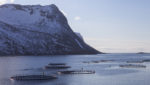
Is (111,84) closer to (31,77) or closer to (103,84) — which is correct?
(103,84)

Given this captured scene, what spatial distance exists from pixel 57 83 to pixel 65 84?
308 cm

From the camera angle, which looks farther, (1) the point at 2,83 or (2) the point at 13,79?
(2) the point at 13,79

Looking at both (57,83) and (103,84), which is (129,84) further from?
(57,83)

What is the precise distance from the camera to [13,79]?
103 meters

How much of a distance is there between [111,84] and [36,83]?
23.6 meters

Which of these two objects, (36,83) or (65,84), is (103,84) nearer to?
(65,84)

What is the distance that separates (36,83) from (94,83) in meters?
18.4

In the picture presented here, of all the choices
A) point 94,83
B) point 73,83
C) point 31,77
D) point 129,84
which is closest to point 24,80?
point 31,77

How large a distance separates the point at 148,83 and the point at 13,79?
A: 4615 centimetres

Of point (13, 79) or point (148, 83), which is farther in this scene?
point (13, 79)

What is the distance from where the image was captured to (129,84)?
89.1 meters

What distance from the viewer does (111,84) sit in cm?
8988

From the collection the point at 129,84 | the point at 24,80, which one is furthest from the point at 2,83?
the point at 129,84

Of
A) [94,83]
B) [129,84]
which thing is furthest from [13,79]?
[129,84]
